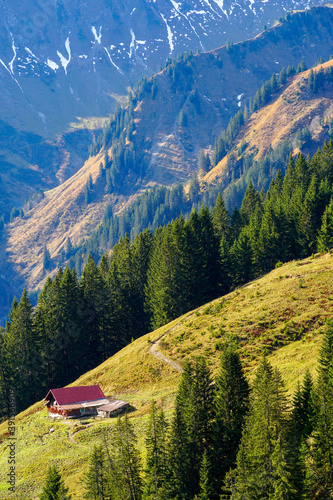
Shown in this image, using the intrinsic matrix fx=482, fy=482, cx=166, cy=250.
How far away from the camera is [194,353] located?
61.6m

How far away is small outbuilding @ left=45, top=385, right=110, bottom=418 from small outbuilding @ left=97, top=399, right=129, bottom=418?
0.96m

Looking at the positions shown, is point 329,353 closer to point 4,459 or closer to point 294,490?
point 294,490

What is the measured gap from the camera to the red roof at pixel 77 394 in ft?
197

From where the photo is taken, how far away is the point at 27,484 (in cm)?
4522

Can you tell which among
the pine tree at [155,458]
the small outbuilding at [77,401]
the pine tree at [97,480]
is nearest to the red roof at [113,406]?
the small outbuilding at [77,401]

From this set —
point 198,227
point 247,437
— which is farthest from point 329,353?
point 198,227

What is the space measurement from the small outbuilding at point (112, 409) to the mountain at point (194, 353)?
1.29 meters

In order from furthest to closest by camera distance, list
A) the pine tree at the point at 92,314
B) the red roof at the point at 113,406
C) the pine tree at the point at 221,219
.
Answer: the pine tree at the point at 221,219, the pine tree at the point at 92,314, the red roof at the point at 113,406

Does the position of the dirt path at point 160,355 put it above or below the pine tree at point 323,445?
above

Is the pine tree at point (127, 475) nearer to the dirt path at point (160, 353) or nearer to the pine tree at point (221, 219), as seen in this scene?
the dirt path at point (160, 353)

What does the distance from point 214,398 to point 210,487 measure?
24.6 feet

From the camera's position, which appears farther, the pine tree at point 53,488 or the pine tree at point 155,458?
the pine tree at point 53,488

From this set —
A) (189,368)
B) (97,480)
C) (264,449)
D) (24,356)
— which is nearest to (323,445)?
(264,449)

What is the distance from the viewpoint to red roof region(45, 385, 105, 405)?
197 feet
